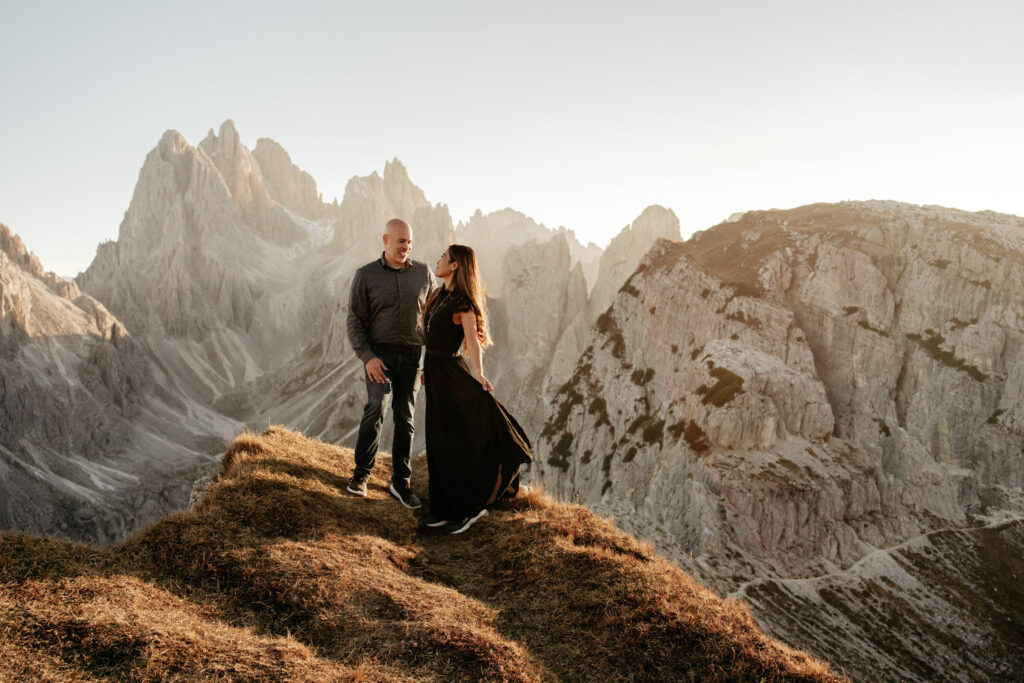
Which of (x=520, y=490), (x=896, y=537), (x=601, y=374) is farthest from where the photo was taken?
(x=601, y=374)

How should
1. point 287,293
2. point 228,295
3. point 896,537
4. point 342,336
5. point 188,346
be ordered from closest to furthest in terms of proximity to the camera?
point 896,537 → point 342,336 → point 188,346 → point 228,295 → point 287,293

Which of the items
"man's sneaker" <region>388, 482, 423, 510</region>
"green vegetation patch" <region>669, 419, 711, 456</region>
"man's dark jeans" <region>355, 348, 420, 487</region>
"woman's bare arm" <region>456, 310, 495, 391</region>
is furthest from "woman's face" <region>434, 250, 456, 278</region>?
"green vegetation patch" <region>669, 419, 711, 456</region>

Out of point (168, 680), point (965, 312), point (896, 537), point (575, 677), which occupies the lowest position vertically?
point (896, 537)

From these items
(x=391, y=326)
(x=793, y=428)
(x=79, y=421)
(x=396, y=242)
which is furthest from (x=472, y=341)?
(x=79, y=421)

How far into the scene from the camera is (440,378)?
30.3ft

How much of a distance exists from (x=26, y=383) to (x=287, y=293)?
9629 cm

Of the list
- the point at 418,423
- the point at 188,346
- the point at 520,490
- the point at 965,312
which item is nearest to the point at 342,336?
the point at 188,346

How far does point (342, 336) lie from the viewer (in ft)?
495

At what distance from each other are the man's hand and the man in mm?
31

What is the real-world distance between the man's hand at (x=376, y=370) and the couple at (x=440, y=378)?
0.07 ft

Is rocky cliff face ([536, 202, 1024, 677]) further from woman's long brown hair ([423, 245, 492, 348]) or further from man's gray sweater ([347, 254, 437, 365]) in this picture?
man's gray sweater ([347, 254, 437, 365])

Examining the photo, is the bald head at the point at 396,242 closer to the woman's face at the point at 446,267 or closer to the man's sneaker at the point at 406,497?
the woman's face at the point at 446,267

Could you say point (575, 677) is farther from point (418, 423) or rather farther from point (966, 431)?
point (418, 423)

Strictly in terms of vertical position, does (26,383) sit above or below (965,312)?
below
